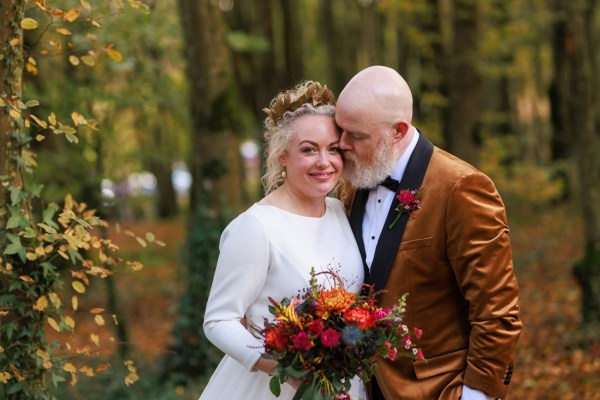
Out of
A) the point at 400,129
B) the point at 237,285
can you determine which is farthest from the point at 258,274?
the point at 400,129

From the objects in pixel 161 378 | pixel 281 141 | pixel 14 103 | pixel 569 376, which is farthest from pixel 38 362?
pixel 569 376

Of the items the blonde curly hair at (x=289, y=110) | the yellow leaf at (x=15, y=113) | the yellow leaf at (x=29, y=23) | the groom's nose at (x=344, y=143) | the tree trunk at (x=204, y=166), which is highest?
the yellow leaf at (x=29, y=23)

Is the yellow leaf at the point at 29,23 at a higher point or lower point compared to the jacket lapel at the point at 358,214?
higher

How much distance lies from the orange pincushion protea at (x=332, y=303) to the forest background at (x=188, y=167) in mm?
1265

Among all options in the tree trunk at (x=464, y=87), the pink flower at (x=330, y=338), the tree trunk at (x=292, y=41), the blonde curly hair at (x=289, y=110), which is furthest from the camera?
the tree trunk at (x=292, y=41)

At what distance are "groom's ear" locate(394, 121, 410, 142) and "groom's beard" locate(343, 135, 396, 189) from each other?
4 cm

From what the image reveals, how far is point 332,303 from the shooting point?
8.81 feet

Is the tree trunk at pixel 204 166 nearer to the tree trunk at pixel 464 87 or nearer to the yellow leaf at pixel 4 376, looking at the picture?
the yellow leaf at pixel 4 376

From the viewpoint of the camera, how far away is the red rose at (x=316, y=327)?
8.64 ft

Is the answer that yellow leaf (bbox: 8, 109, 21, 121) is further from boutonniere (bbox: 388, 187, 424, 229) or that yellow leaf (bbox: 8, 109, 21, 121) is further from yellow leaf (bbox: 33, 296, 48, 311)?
boutonniere (bbox: 388, 187, 424, 229)

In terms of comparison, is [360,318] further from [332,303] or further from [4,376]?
[4,376]

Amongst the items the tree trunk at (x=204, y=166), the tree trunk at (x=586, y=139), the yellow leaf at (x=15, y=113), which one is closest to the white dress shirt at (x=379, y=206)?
the yellow leaf at (x=15, y=113)

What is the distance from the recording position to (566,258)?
13.3m

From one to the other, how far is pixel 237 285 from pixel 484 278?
1052 mm
